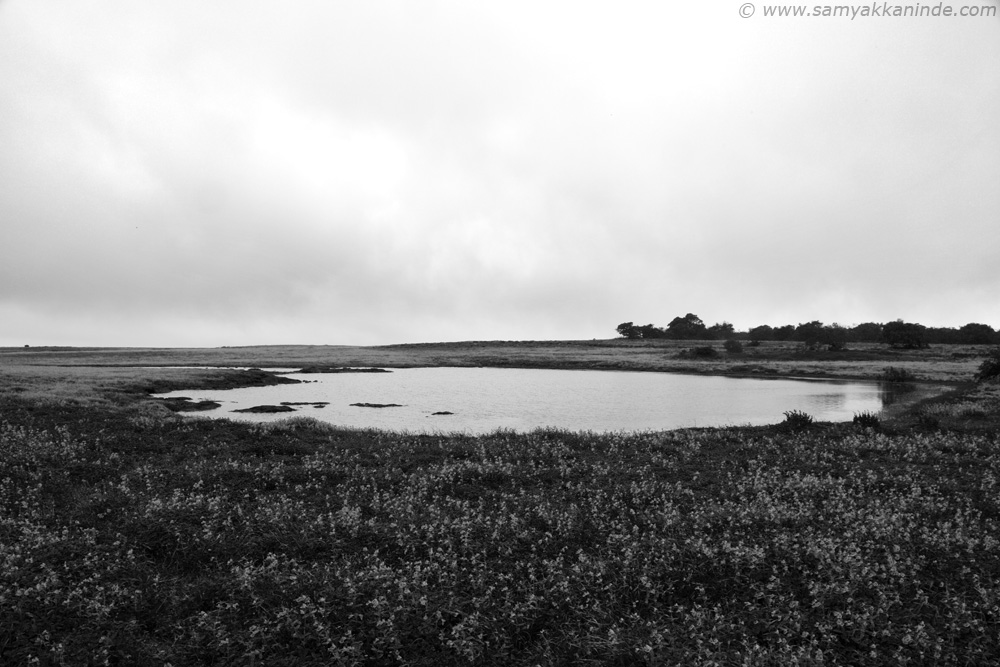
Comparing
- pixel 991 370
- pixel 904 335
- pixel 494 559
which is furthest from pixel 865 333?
pixel 494 559

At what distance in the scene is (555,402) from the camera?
148 feet

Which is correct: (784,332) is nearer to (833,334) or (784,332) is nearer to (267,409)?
(833,334)

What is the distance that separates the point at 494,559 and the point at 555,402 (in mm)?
35825

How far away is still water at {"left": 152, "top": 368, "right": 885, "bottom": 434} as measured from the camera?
3372cm

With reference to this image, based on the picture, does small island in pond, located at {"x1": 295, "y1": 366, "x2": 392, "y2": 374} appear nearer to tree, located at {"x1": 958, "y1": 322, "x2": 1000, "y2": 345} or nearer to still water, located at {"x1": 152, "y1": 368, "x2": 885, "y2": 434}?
still water, located at {"x1": 152, "y1": 368, "x2": 885, "y2": 434}

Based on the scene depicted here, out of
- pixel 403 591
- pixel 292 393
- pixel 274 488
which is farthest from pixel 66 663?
pixel 292 393

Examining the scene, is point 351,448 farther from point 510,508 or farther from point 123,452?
point 510,508

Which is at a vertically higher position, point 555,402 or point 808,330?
point 808,330

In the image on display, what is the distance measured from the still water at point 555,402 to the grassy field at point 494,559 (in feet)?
49.8

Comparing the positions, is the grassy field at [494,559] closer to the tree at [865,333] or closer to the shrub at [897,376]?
the shrub at [897,376]

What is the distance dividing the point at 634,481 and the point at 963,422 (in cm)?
1978

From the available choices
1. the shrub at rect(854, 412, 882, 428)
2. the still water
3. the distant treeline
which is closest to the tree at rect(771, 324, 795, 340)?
the distant treeline

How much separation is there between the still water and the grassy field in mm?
15180

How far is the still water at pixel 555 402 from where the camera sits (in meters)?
33.7
